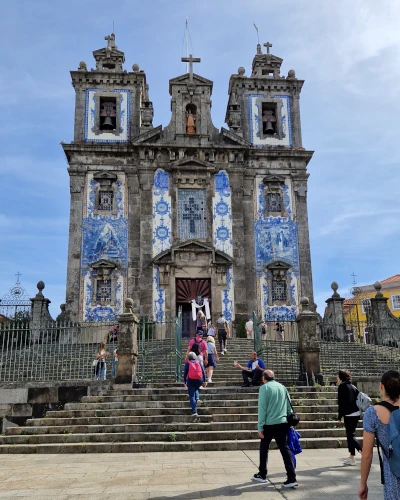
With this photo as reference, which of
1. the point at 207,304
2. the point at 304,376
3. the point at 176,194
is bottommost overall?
the point at 304,376

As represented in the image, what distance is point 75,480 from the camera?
22.4 feet

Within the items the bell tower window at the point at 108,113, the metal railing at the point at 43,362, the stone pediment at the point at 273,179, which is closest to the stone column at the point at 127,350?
the metal railing at the point at 43,362

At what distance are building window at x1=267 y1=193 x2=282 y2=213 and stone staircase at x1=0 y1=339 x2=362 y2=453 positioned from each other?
1448 cm

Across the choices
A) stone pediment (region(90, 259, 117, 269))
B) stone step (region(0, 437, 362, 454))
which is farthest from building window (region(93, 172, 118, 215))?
stone step (region(0, 437, 362, 454))

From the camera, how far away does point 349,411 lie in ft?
26.1

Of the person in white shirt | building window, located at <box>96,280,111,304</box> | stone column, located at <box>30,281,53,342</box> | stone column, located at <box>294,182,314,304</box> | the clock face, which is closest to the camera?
the person in white shirt

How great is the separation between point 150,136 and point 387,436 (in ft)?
77.9

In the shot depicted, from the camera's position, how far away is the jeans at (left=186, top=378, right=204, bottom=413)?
34.6 ft

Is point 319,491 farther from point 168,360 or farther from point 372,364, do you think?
point 372,364

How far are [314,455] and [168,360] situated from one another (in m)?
7.54

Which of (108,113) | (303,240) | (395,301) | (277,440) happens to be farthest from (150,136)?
(395,301)

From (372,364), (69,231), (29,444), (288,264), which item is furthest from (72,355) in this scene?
(288,264)

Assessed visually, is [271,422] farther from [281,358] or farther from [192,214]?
[192,214]

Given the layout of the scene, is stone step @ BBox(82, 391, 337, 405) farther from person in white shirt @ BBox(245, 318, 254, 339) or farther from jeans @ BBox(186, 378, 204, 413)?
Result: person in white shirt @ BBox(245, 318, 254, 339)
